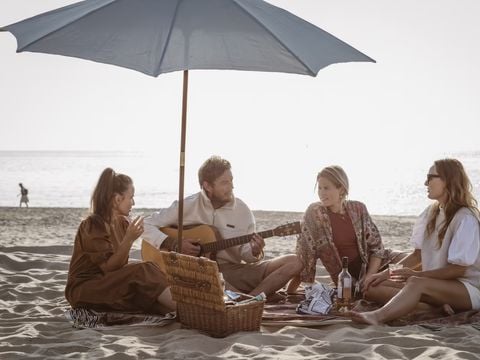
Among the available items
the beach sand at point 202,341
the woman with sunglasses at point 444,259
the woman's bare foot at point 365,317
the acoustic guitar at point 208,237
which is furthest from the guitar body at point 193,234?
the woman's bare foot at point 365,317

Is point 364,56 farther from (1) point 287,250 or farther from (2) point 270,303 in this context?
(1) point 287,250

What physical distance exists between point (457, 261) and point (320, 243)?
1.29 metres

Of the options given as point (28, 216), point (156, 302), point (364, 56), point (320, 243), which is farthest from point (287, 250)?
point (28, 216)

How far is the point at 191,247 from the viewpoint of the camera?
6.18m

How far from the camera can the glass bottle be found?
559 cm

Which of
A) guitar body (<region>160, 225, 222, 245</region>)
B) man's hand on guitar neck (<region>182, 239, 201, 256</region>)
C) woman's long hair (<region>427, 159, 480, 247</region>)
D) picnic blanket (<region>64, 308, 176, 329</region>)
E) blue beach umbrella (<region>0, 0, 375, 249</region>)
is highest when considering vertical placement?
blue beach umbrella (<region>0, 0, 375, 249</region>)

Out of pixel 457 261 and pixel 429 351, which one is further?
pixel 457 261

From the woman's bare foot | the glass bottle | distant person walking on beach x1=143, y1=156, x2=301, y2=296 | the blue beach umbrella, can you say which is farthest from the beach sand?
the blue beach umbrella

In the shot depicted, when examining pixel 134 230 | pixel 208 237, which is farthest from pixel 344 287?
pixel 134 230

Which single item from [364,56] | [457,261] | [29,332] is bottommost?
[29,332]

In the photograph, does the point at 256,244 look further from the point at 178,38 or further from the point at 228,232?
the point at 178,38

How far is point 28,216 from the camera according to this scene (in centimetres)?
1728

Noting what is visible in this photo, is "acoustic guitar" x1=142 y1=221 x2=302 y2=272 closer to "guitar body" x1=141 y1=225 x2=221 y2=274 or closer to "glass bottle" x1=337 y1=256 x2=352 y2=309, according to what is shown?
"guitar body" x1=141 y1=225 x2=221 y2=274

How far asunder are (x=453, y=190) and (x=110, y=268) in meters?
2.63
